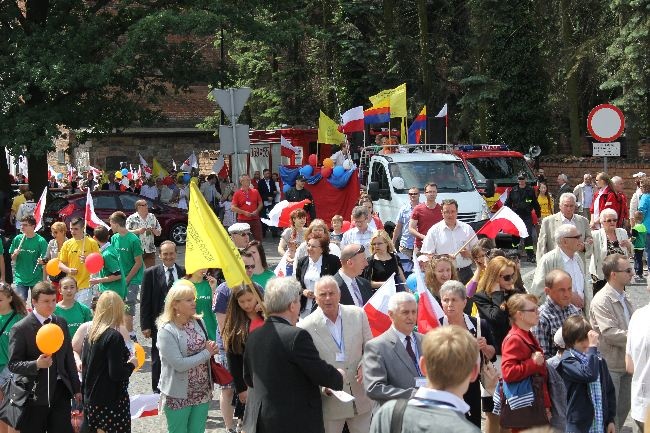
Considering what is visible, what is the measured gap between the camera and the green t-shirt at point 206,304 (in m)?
9.94

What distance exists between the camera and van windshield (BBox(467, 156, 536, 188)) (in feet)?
80.3

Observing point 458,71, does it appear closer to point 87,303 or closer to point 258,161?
point 258,161

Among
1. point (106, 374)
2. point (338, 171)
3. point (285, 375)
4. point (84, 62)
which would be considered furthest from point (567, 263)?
point (84, 62)

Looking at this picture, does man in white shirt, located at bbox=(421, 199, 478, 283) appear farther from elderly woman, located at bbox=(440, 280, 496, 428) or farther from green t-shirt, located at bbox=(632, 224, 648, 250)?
green t-shirt, located at bbox=(632, 224, 648, 250)

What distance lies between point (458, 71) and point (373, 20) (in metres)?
4.42

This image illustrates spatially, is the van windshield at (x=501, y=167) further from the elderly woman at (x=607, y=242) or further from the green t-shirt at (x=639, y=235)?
the elderly woman at (x=607, y=242)

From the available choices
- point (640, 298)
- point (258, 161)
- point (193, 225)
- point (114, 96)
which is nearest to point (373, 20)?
point (258, 161)

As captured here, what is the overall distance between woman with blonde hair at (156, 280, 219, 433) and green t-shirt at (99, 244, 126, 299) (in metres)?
4.38

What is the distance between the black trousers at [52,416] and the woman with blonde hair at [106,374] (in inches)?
9.4

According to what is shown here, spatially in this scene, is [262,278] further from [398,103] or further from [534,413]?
[398,103]

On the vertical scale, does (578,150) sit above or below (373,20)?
below

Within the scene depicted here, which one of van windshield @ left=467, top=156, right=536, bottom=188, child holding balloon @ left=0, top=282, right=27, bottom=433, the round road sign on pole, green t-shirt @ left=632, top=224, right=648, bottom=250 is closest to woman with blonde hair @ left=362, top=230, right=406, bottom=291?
child holding balloon @ left=0, top=282, right=27, bottom=433

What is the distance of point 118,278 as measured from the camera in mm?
12266

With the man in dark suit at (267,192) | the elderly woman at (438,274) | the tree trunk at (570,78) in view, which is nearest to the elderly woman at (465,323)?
the elderly woman at (438,274)
